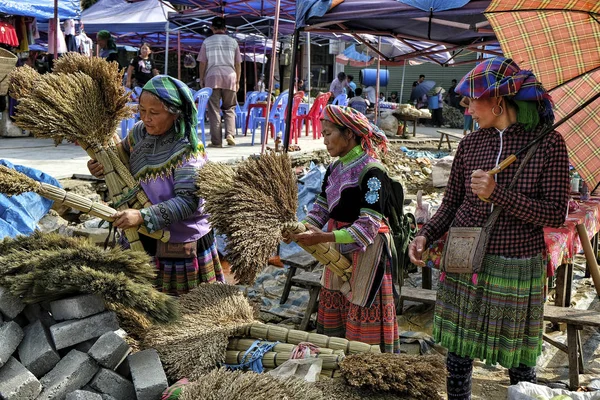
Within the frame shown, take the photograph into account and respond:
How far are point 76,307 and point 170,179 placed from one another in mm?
990

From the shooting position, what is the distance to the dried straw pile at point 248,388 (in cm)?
165

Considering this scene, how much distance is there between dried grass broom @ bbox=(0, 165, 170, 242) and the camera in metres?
2.22

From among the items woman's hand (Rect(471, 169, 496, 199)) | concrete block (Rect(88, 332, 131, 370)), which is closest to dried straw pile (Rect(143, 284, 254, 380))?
concrete block (Rect(88, 332, 131, 370))

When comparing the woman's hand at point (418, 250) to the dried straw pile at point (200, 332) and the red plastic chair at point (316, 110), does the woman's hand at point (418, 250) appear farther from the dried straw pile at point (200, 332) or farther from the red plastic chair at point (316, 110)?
the red plastic chair at point (316, 110)

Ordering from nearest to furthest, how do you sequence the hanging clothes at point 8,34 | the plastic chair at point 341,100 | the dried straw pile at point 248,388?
the dried straw pile at point 248,388 < the hanging clothes at point 8,34 < the plastic chair at point 341,100

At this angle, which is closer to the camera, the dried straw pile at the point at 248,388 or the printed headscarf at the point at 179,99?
the dried straw pile at the point at 248,388

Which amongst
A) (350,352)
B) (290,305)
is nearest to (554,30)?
(350,352)

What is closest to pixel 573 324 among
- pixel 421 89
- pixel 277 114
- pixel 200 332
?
pixel 200 332

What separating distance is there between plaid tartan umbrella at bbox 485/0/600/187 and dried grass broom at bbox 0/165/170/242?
1.87m

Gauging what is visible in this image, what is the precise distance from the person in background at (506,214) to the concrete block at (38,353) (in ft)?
4.99

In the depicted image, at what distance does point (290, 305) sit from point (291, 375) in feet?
10.8

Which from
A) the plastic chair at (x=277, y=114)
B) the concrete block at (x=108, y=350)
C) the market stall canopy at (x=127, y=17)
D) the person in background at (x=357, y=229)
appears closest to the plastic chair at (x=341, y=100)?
the plastic chair at (x=277, y=114)

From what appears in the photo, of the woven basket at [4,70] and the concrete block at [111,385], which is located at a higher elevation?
the woven basket at [4,70]

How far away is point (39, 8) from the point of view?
350 inches
